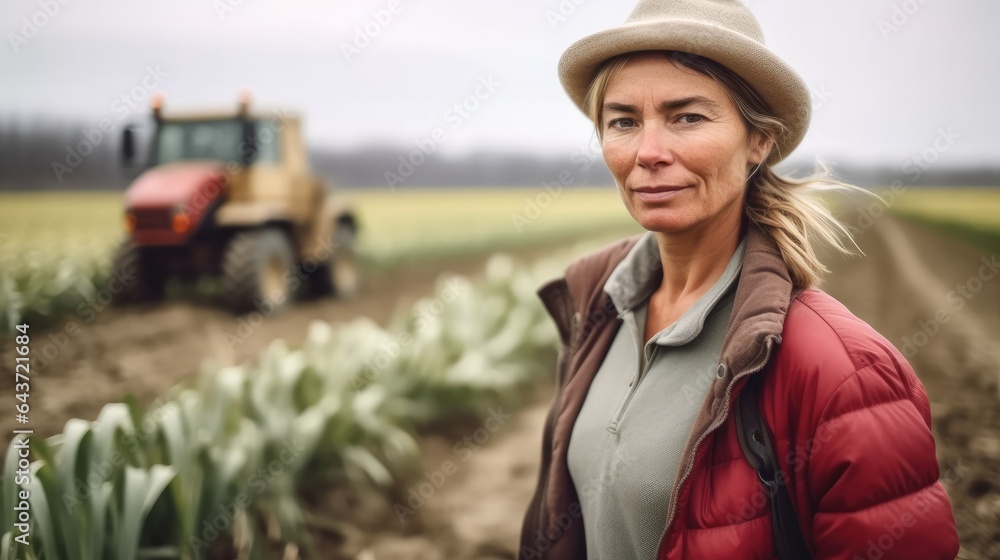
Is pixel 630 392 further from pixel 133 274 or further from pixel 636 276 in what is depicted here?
pixel 133 274

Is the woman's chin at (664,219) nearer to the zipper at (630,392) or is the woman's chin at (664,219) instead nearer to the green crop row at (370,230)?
the zipper at (630,392)

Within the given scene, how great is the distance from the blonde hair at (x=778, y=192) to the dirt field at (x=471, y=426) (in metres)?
2.04

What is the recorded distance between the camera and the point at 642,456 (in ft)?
4.80

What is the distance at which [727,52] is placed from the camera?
4.59ft

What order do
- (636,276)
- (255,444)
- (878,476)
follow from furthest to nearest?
1. (255,444)
2. (636,276)
3. (878,476)

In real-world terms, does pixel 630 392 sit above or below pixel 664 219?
below

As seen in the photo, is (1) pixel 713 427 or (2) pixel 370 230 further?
(2) pixel 370 230

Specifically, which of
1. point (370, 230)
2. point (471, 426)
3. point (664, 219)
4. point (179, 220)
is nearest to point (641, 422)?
point (664, 219)

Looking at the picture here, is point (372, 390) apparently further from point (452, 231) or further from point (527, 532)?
point (452, 231)

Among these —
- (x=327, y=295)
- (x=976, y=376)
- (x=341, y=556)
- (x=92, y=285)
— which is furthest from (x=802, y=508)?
(x=327, y=295)

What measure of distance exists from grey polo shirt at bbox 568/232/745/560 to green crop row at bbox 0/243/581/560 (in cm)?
149

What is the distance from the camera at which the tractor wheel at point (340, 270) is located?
9594 mm

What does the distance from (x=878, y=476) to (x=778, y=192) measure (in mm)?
666

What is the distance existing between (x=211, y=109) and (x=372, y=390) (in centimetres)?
534
